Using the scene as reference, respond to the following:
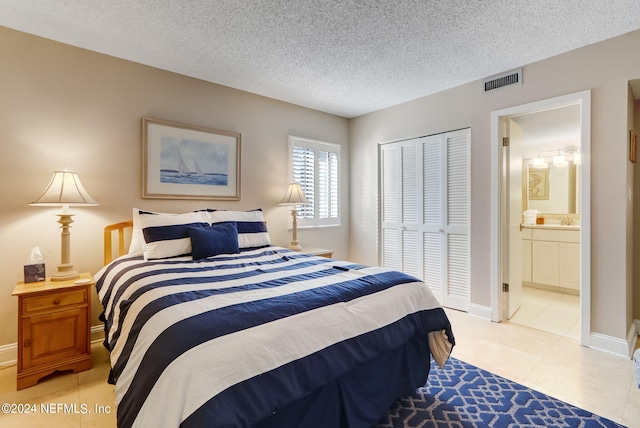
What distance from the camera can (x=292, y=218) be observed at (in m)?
4.01

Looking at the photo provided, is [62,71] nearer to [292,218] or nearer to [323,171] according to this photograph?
[292,218]

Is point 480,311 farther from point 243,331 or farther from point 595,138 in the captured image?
point 243,331

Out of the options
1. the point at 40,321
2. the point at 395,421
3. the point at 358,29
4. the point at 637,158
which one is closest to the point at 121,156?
the point at 40,321

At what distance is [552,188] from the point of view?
4957 mm

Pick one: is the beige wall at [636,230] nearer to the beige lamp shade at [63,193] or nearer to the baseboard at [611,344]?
the baseboard at [611,344]

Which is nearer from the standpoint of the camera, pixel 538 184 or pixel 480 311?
pixel 480 311

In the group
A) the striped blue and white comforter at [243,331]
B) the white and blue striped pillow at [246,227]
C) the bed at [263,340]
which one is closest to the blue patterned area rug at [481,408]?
the bed at [263,340]

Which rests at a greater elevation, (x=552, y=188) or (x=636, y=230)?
(x=552, y=188)

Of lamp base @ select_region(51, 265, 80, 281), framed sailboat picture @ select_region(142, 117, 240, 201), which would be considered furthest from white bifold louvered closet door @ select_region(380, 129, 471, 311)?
lamp base @ select_region(51, 265, 80, 281)

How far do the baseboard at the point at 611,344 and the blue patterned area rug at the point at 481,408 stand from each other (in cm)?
108

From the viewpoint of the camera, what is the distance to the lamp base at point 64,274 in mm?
2293

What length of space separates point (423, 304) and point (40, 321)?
257 centimetres

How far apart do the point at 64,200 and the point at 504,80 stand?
13.1 ft

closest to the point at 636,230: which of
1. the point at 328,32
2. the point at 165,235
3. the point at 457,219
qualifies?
the point at 457,219
